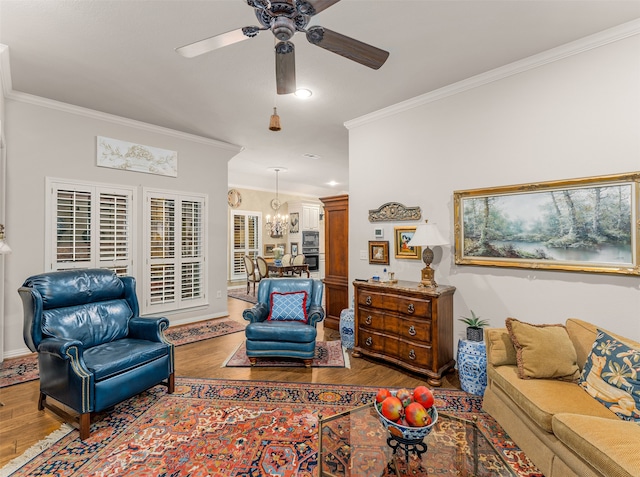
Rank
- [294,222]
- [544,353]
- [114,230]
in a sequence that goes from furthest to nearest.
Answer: [294,222] < [114,230] < [544,353]

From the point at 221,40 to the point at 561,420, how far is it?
2798 mm

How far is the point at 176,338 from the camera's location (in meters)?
4.27

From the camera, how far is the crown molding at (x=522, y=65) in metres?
2.41

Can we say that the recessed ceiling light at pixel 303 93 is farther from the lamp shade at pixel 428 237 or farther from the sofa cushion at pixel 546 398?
the sofa cushion at pixel 546 398

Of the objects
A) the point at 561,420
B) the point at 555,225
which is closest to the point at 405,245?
the point at 555,225

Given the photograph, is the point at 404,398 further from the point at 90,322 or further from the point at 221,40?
the point at 90,322

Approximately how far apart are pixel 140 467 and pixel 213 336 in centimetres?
252

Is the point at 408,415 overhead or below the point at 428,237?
below

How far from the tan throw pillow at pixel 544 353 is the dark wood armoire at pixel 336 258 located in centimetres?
253

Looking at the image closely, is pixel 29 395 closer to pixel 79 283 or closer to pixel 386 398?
pixel 79 283

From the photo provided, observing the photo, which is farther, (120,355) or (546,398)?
(120,355)

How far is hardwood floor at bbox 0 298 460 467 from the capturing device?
7.34ft

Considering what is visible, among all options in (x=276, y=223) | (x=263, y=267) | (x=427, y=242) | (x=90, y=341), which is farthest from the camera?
(x=276, y=223)

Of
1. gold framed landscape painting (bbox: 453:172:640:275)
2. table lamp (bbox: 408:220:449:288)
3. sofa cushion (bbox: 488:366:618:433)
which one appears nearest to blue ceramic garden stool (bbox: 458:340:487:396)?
sofa cushion (bbox: 488:366:618:433)
